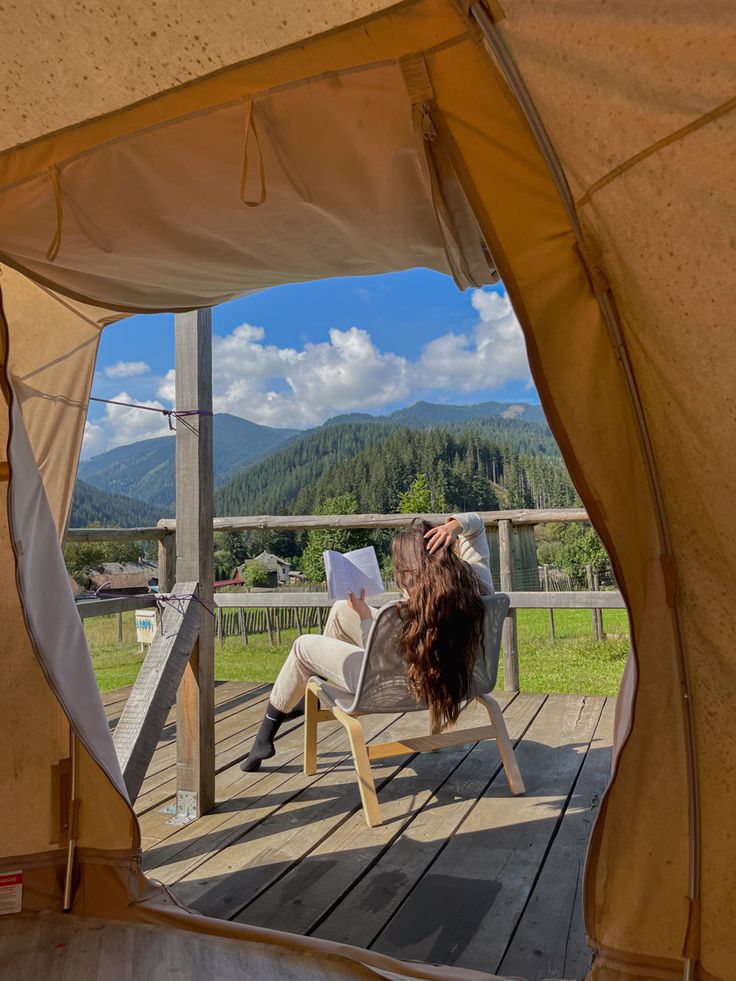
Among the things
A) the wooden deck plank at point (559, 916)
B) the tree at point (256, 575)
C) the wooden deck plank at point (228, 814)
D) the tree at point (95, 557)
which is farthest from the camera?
the tree at point (256, 575)

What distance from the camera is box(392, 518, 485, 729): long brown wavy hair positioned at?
258 centimetres

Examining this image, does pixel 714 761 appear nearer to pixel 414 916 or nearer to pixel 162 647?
pixel 414 916

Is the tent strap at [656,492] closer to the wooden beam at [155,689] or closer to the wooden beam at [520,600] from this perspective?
the wooden beam at [155,689]

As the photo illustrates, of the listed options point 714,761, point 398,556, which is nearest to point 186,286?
A: point 398,556

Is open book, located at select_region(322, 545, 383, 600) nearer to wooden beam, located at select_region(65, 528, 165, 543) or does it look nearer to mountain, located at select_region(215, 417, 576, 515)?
wooden beam, located at select_region(65, 528, 165, 543)

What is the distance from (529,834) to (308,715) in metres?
1.02

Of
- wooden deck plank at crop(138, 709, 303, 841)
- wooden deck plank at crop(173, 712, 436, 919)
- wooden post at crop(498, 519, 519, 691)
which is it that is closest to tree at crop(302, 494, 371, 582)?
wooden post at crop(498, 519, 519, 691)

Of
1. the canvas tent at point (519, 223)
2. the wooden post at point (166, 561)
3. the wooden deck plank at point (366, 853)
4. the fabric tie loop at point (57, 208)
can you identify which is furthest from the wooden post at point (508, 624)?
the fabric tie loop at point (57, 208)

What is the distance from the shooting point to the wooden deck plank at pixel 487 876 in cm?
178

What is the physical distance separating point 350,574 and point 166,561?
1.23 meters

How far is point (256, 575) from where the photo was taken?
52.6ft

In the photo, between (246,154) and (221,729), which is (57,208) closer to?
(246,154)

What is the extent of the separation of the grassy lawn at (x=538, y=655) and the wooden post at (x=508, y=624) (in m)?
5.67

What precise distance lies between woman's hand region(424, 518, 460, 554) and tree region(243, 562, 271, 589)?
13.0m
